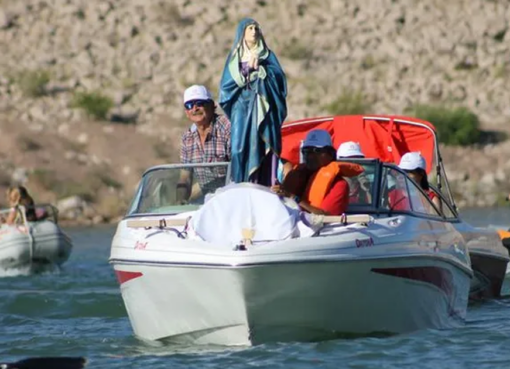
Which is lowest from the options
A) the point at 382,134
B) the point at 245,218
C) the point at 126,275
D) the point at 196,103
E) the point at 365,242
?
the point at 126,275

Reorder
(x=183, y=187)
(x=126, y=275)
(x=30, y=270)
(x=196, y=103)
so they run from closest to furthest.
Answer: (x=126, y=275) < (x=183, y=187) < (x=196, y=103) < (x=30, y=270)

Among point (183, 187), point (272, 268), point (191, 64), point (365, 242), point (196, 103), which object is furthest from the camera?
point (191, 64)

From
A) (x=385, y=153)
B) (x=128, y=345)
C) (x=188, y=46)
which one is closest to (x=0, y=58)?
(x=188, y=46)

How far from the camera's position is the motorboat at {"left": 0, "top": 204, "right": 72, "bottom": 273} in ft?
81.5

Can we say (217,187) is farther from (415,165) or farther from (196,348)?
(415,165)

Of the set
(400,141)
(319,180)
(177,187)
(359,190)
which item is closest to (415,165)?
(400,141)

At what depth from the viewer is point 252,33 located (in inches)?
486

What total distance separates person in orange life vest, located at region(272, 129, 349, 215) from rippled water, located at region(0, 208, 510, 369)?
1076 millimetres

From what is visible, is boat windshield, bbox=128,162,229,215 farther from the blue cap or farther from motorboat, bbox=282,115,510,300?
motorboat, bbox=282,115,510,300

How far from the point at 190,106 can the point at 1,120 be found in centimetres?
3536

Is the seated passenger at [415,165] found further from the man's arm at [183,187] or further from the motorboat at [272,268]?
the man's arm at [183,187]

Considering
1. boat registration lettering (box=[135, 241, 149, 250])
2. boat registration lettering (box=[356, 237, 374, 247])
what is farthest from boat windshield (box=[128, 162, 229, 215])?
boat registration lettering (box=[356, 237, 374, 247])

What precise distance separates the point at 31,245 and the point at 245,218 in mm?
14008

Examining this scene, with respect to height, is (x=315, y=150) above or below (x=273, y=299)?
above
